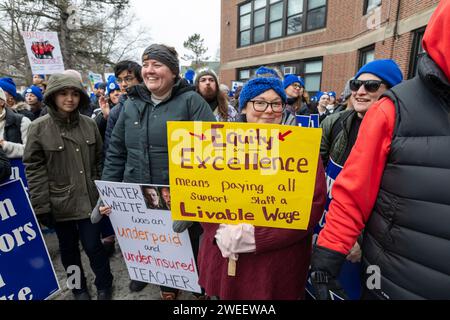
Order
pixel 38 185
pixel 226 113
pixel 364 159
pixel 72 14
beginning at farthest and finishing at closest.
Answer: pixel 72 14 < pixel 226 113 < pixel 38 185 < pixel 364 159

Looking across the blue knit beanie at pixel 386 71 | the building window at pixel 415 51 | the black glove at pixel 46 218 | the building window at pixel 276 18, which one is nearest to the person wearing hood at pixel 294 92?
the blue knit beanie at pixel 386 71

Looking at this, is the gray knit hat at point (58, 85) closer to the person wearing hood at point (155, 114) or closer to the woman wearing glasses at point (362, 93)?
the person wearing hood at point (155, 114)

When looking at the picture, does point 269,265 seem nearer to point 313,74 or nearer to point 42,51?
point 42,51

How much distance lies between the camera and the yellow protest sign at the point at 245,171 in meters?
1.38

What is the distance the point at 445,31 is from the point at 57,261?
402 cm

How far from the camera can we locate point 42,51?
5.89m

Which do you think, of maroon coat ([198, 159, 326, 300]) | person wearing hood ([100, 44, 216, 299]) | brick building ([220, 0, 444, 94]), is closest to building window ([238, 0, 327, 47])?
brick building ([220, 0, 444, 94])

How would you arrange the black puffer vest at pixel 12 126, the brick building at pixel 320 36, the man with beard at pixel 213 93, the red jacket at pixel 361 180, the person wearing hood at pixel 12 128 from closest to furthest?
the red jacket at pixel 361 180, the person wearing hood at pixel 12 128, the black puffer vest at pixel 12 126, the man with beard at pixel 213 93, the brick building at pixel 320 36

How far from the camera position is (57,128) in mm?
2359

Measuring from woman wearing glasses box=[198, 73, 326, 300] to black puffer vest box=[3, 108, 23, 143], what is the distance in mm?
2659

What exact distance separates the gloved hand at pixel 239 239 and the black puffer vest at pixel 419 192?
611 mm

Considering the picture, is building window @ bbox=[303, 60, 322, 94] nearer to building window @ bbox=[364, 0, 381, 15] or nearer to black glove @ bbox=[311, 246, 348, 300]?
building window @ bbox=[364, 0, 381, 15]

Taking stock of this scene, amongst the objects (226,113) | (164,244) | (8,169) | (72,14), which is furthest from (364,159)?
(72,14)
